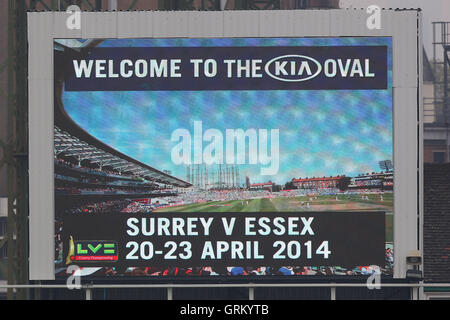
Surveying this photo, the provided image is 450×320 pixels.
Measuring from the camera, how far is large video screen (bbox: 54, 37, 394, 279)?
16516 millimetres

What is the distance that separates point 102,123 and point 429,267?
13.5 m

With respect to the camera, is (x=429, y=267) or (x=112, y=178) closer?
(x=112, y=178)

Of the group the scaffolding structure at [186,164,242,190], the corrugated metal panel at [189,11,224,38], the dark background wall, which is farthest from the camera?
the dark background wall

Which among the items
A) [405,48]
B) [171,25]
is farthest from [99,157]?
[405,48]

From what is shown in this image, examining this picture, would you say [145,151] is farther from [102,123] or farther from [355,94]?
[355,94]

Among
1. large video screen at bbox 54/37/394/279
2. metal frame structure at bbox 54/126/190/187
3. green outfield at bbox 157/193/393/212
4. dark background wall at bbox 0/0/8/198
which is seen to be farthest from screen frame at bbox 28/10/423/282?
dark background wall at bbox 0/0/8/198

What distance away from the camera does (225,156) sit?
54.1 ft

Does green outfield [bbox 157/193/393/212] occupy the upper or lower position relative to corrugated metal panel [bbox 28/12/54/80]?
lower

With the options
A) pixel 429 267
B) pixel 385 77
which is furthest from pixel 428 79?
pixel 385 77

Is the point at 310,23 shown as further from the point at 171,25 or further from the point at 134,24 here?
the point at 134,24

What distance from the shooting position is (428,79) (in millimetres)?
Result: 96625

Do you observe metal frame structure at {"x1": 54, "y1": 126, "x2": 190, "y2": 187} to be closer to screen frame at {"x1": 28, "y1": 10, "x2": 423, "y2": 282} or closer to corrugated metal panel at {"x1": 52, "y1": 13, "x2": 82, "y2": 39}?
screen frame at {"x1": 28, "y1": 10, "x2": 423, "y2": 282}

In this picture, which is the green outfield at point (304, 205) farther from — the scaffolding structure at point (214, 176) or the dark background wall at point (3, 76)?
the dark background wall at point (3, 76)
